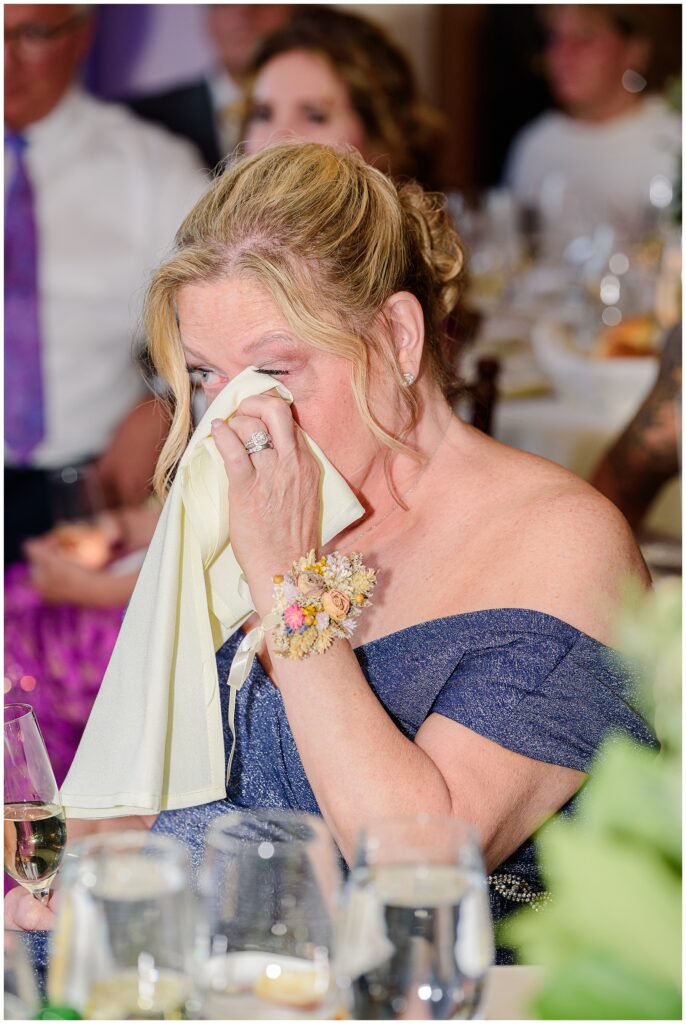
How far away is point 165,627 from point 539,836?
55 cm

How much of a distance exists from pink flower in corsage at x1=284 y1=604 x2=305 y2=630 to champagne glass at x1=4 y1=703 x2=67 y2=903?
32 centimetres

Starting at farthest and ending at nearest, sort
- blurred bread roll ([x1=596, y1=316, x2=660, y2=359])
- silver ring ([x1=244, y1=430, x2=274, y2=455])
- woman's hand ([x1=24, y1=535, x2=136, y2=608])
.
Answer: blurred bread roll ([x1=596, y1=316, x2=660, y2=359]), woman's hand ([x1=24, y1=535, x2=136, y2=608]), silver ring ([x1=244, y1=430, x2=274, y2=455])

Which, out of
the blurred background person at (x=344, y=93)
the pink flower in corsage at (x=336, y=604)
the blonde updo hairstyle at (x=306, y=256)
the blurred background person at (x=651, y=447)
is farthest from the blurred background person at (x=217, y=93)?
the pink flower in corsage at (x=336, y=604)

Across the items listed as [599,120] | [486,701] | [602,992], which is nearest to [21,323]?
[486,701]

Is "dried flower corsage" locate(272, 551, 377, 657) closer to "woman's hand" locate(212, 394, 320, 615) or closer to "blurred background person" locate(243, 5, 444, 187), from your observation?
"woman's hand" locate(212, 394, 320, 615)

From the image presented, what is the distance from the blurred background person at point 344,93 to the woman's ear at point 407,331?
6.56ft

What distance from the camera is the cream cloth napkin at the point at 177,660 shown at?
1.61 metres

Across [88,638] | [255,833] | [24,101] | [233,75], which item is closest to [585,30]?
[233,75]

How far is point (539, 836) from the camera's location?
62.3 inches

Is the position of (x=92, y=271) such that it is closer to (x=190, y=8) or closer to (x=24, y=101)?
(x=24, y=101)

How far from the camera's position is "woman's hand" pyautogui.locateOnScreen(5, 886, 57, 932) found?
1533 millimetres

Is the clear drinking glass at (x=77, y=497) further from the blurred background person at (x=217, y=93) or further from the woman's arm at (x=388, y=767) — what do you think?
the blurred background person at (x=217, y=93)

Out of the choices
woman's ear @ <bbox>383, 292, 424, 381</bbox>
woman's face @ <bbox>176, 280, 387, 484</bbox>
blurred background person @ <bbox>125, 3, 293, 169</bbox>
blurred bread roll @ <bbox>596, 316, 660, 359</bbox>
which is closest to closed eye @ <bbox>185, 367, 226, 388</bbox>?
woman's face @ <bbox>176, 280, 387, 484</bbox>

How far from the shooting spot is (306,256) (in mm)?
1743
